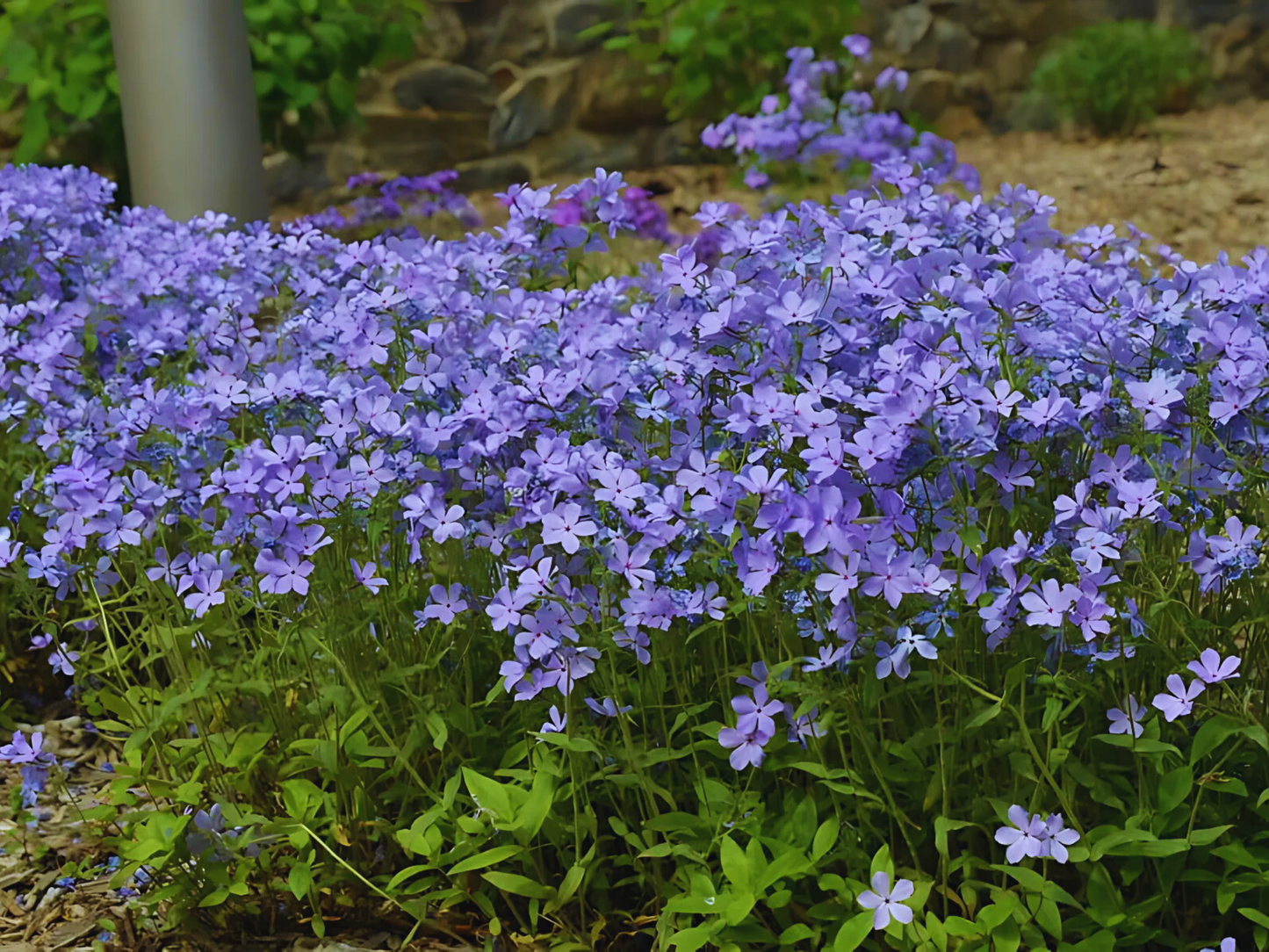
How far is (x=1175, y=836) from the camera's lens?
5.87ft

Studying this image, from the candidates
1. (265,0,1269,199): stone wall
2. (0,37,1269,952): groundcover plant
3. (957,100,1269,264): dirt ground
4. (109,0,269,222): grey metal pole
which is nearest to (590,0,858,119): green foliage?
(265,0,1269,199): stone wall

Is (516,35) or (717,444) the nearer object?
(717,444)

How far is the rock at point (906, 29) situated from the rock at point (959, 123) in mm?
478

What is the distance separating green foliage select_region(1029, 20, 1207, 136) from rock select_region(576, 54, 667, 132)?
8.42 ft

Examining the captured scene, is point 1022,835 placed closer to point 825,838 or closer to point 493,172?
point 825,838

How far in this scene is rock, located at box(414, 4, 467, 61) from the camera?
743 cm

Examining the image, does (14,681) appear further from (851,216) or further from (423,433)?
(851,216)

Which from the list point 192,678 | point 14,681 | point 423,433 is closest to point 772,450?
point 423,433

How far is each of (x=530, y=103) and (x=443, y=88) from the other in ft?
1.69

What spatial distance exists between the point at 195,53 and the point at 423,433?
8.58 feet

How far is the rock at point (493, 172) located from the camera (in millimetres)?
7574

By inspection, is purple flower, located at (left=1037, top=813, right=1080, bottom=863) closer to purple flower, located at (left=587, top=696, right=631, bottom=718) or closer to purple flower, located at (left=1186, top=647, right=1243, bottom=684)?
purple flower, located at (left=1186, top=647, right=1243, bottom=684)

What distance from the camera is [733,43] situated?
271 inches

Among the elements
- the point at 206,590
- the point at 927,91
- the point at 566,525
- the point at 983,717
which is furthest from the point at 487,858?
the point at 927,91
